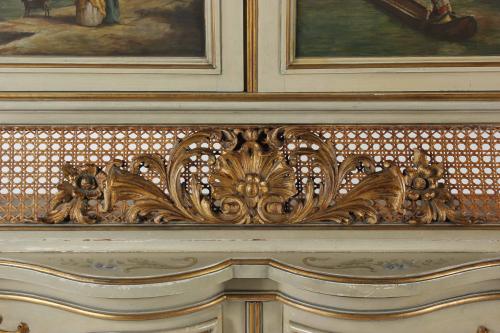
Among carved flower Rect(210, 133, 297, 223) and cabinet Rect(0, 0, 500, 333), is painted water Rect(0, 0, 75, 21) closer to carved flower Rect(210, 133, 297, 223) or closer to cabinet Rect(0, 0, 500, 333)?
cabinet Rect(0, 0, 500, 333)

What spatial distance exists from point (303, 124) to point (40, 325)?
1.67ft

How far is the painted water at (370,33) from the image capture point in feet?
2.89

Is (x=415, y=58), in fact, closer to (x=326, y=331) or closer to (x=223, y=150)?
(x=223, y=150)

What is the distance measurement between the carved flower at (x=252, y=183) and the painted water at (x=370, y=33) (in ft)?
0.62

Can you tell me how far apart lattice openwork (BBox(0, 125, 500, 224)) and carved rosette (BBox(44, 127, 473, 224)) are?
0.01 m

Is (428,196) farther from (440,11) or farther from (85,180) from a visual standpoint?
(85,180)

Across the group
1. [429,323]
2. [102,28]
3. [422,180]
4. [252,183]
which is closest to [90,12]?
[102,28]

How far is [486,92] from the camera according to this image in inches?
35.4

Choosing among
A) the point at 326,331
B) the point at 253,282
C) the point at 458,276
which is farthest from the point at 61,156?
the point at 458,276

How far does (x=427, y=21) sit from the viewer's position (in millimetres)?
889

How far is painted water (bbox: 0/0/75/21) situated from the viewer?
0.88 meters

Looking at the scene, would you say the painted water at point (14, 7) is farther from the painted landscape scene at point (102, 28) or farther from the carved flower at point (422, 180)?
the carved flower at point (422, 180)

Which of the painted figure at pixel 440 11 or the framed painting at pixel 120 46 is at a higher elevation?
the painted figure at pixel 440 11

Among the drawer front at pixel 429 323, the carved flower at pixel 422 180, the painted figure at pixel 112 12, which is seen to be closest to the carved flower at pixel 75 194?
the painted figure at pixel 112 12
